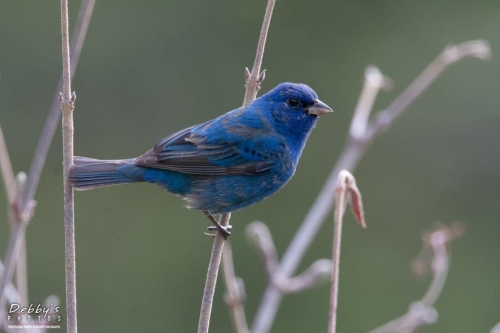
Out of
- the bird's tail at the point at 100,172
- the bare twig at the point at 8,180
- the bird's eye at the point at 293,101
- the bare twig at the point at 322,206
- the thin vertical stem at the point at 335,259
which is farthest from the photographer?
the bird's eye at the point at 293,101

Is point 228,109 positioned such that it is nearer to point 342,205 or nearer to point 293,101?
point 293,101

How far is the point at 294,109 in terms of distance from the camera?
4.39 meters

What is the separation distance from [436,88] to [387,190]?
1667 millimetres

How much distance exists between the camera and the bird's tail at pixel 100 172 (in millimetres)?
3793

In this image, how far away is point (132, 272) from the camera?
34.2 ft

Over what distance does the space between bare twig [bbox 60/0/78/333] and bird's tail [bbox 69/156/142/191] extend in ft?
2.90

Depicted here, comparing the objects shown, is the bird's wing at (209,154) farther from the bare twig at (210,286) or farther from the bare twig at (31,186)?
the bare twig at (31,186)

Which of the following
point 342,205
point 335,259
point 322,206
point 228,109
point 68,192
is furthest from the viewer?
point 228,109

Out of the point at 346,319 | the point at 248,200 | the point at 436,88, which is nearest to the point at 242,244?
the point at 346,319

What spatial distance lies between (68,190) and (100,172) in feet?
4.02

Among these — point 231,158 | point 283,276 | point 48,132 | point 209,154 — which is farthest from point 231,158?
point 48,132

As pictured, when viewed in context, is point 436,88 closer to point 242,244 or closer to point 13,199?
point 242,244

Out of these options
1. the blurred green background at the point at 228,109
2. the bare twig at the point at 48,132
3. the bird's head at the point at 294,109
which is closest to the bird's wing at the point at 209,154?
the bird's head at the point at 294,109

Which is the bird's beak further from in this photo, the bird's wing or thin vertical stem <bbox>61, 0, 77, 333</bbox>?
thin vertical stem <bbox>61, 0, 77, 333</bbox>
